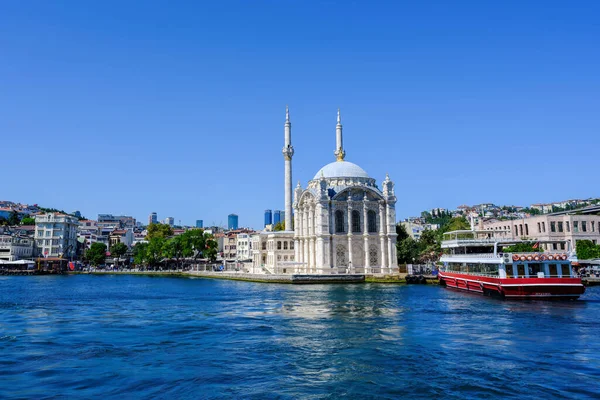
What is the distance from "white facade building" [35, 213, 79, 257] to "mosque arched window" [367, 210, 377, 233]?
6331cm

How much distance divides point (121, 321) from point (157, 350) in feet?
27.9

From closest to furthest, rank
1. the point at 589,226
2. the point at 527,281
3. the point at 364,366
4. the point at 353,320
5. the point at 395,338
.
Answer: the point at 364,366 → the point at 395,338 → the point at 353,320 → the point at 527,281 → the point at 589,226

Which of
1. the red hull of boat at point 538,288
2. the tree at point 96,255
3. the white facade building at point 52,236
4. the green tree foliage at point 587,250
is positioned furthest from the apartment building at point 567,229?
the white facade building at point 52,236

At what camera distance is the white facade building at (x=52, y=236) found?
317ft

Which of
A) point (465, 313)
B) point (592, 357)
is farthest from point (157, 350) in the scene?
point (465, 313)

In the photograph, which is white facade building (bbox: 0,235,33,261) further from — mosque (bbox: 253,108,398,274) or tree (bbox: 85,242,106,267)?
mosque (bbox: 253,108,398,274)

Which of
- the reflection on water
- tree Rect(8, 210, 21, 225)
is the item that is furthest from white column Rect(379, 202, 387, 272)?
tree Rect(8, 210, 21, 225)

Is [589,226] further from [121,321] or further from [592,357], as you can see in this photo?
[121,321]

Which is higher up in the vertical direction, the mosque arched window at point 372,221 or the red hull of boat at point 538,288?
the mosque arched window at point 372,221

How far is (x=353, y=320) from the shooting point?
82.6ft

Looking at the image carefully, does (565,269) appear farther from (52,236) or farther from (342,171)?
(52,236)

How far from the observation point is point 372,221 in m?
61.5

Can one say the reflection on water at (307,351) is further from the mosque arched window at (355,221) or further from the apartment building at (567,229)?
the mosque arched window at (355,221)

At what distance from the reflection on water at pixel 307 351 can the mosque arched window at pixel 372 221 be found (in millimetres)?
30263
